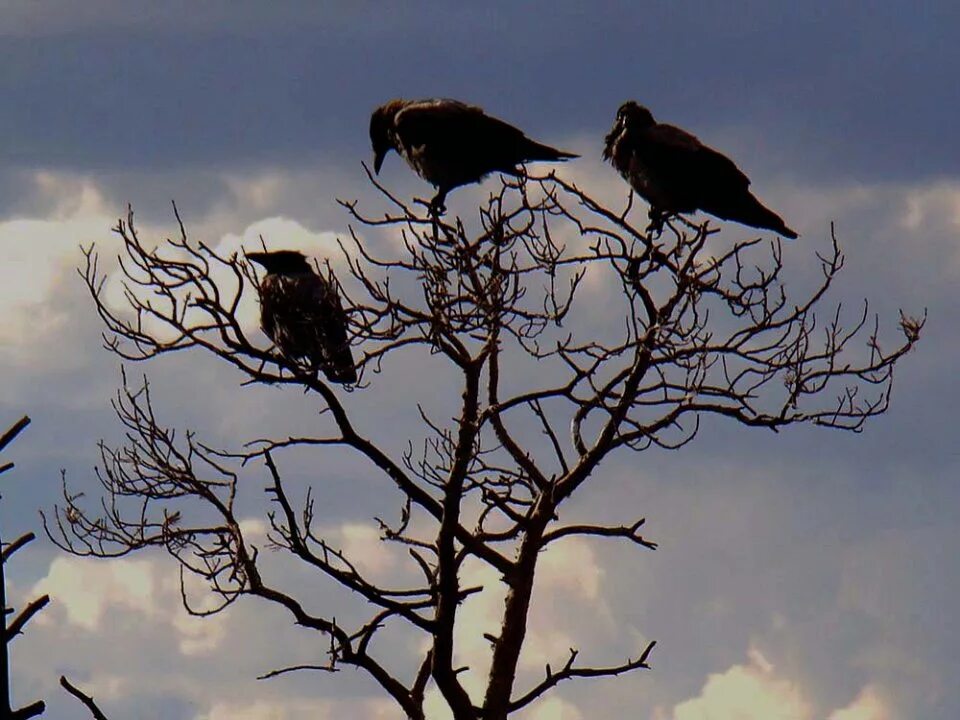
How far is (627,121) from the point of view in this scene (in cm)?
1358

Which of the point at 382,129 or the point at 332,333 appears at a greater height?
the point at 382,129

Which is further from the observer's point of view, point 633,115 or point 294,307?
point 633,115

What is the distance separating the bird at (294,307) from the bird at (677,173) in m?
3.11

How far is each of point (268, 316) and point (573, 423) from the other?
3.53 meters

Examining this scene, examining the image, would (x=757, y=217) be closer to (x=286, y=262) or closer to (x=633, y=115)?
(x=633, y=115)

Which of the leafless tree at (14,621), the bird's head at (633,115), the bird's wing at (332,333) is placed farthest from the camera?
the bird's head at (633,115)

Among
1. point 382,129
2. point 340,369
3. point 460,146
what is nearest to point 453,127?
point 460,146

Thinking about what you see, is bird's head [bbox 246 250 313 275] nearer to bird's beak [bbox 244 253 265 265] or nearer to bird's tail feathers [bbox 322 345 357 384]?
bird's beak [bbox 244 253 265 265]

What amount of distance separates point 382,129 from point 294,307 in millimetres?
2730

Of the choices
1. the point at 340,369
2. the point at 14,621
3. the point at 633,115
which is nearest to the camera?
the point at 14,621

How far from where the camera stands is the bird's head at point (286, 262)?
14305 mm

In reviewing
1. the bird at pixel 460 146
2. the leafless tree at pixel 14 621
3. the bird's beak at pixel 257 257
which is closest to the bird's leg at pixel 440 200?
the bird at pixel 460 146

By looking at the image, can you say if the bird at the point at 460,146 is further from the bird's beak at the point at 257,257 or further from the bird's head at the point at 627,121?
the bird's beak at the point at 257,257

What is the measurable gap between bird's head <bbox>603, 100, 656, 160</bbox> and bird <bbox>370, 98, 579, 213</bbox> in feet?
2.50
